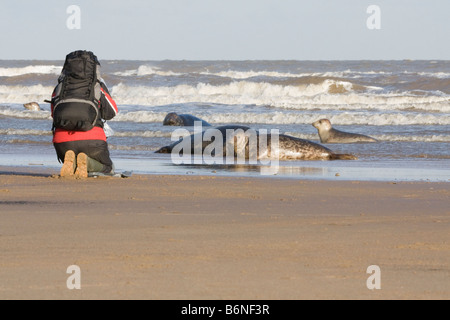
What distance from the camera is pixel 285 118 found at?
77.0 feet

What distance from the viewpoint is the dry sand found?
3.94 meters

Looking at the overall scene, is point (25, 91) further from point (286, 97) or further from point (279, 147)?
point (279, 147)

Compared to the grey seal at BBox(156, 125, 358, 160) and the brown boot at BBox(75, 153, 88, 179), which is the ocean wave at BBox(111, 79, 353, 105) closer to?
the grey seal at BBox(156, 125, 358, 160)

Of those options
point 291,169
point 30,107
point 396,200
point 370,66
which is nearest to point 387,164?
point 291,169

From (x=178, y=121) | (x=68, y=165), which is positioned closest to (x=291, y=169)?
(x=68, y=165)

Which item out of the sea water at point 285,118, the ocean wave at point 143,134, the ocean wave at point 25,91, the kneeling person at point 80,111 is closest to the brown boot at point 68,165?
the kneeling person at point 80,111

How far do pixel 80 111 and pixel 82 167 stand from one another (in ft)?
2.37

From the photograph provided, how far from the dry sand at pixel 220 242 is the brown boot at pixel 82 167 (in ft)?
1.50

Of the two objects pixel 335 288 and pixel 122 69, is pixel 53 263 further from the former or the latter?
pixel 122 69

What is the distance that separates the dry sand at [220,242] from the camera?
155 inches

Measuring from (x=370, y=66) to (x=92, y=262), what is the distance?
56429 millimetres

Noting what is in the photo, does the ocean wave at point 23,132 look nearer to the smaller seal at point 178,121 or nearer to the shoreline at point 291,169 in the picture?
the smaller seal at point 178,121

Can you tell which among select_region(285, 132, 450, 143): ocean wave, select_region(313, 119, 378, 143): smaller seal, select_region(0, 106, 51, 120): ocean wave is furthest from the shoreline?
select_region(0, 106, 51, 120): ocean wave

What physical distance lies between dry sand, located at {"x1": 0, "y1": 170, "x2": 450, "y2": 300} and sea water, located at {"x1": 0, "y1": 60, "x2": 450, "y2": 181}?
3.02 metres
